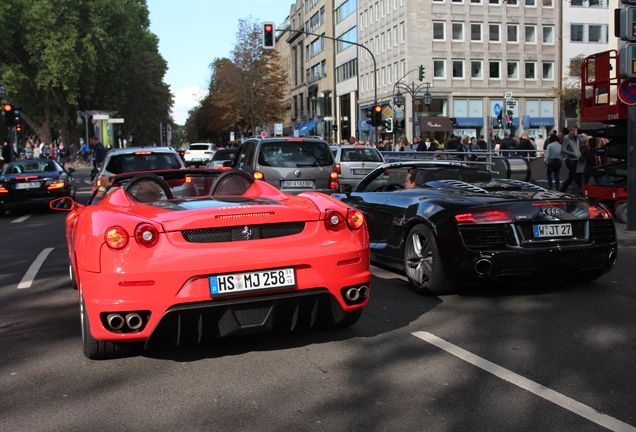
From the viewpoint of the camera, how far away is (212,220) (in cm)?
434

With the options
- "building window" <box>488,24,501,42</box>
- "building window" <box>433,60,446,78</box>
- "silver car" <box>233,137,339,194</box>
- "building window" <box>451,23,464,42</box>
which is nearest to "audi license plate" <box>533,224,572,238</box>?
"silver car" <box>233,137,339,194</box>

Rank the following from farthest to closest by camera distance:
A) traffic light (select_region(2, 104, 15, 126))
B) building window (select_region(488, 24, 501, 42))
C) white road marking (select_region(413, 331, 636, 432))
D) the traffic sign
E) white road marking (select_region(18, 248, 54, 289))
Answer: building window (select_region(488, 24, 501, 42))
traffic light (select_region(2, 104, 15, 126))
the traffic sign
white road marking (select_region(18, 248, 54, 289))
white road marking (select_region(413, 331, 636, 432))

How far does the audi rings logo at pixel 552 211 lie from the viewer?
6141 millimetres

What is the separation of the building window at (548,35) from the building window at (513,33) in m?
2.79

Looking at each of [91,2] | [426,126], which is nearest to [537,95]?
[426,126]

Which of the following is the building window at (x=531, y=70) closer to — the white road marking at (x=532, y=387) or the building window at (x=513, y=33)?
the building window at (x=513, y=33)

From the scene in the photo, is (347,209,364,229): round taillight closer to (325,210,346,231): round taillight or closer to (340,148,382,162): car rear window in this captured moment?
(325,210,346,231): round taillight

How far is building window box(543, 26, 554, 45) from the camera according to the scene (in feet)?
199

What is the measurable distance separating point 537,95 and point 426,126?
1218 cm

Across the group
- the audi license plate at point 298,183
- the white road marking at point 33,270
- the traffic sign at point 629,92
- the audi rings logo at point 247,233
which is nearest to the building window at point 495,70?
the audi license plate at point 298,183

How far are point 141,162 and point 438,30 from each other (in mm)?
48341

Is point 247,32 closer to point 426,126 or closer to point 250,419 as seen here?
point 426,126

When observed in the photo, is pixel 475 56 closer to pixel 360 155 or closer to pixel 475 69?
pixel 475 69

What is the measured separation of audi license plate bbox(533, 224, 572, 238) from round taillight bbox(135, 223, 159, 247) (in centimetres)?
341
